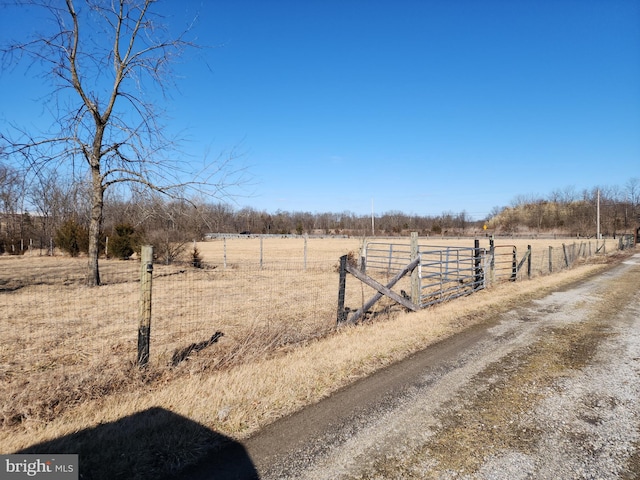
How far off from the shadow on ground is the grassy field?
19mm

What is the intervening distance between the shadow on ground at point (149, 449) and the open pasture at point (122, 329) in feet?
2.24

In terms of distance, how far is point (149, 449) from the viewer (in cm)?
284

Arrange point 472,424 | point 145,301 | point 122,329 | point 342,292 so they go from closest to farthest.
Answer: point 472,424 < point 145,301 < point 342,292 < point 122,329

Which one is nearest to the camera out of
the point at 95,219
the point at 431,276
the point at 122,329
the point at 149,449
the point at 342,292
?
the point at 149,449

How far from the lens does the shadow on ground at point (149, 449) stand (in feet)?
8.59

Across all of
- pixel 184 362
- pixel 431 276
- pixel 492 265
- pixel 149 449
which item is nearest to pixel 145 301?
pixel 184 362

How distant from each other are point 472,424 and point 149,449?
2810 mm

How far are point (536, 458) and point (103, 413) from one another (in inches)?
149

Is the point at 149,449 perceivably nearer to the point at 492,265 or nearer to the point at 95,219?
the point at 95,219

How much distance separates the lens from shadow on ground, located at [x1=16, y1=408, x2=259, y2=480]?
2617 mm

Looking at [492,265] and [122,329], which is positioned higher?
[492,265]

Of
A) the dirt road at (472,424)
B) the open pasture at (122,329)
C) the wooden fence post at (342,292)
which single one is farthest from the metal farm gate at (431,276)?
the dirt road at (472,424)

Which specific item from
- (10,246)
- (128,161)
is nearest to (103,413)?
(128,161)

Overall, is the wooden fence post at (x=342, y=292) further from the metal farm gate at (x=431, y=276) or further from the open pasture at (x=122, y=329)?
the open pasture at (x=122, y=329)
